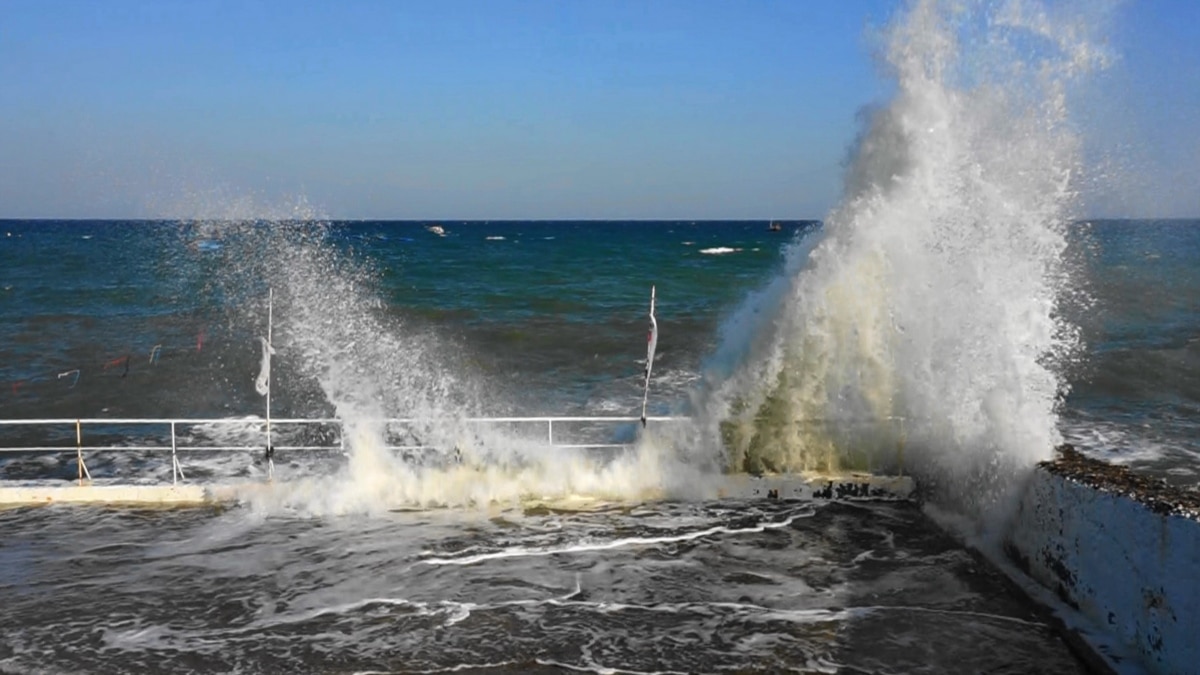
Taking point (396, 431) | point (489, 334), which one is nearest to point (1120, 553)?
point (396, 431)

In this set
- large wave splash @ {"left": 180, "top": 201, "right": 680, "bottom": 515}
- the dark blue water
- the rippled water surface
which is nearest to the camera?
the rippled water surface

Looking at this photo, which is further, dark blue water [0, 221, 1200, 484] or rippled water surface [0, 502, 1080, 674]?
dark blue water [0, 221, 1200, 484]

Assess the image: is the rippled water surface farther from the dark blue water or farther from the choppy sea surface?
the dark blue water

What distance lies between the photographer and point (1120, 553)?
798 centimetres

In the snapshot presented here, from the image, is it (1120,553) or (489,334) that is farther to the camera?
(489,334)

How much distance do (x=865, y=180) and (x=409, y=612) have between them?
963 centimetres

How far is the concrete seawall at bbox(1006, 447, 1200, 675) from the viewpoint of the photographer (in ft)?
23.2

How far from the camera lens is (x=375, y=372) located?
77.1ft

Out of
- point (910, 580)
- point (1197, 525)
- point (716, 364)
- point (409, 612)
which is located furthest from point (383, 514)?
point (1197, 525)

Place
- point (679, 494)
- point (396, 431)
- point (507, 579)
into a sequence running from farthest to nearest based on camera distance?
1. point (396, 431)
2. point (679, 494)
3. point (507, 579)

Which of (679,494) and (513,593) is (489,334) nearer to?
(679,494)

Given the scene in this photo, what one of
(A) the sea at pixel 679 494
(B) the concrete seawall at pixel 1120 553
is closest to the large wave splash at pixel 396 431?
(A) the sea at pixel 679 494

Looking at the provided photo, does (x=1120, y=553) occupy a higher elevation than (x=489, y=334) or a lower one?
lower

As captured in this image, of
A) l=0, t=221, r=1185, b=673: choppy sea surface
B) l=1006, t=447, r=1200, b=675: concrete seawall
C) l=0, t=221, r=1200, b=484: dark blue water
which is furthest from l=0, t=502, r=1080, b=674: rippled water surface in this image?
l=0, t=221, r=1200, b=484: dark blue water
